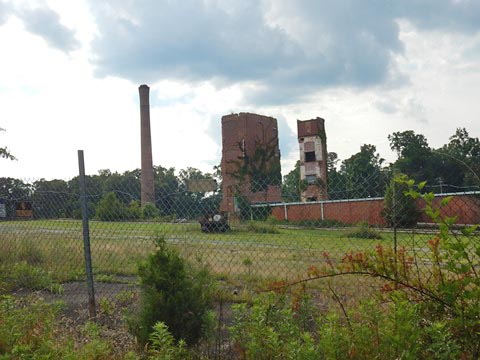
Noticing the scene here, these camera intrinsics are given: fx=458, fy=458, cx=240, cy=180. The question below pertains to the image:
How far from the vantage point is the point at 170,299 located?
3855mm

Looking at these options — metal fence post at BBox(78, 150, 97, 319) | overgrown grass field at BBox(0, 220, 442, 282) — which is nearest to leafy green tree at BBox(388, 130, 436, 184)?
overgrown grass field at BBox(0, 220, 442, 282)

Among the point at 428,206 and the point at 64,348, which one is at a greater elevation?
the point at 428,206

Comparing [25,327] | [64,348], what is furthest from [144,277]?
[25,327]

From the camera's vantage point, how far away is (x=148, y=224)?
6395mm

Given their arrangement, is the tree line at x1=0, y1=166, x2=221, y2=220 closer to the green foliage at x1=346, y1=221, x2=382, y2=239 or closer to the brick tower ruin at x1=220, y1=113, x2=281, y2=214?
the green foliage at x1=346, y1=221, x2=382, y2=239

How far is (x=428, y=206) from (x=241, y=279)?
237 inches

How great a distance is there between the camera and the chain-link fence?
5.29 metres

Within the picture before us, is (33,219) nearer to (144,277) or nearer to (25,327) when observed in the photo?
(25,327)

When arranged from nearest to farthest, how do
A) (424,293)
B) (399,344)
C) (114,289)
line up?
1. (399,344)
2. (424,293)
3. (114,289)

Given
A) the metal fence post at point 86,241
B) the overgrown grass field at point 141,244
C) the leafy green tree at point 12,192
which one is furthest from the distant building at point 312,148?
the metal fence post at point 86,241

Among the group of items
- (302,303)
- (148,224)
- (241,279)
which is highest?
(148,224)

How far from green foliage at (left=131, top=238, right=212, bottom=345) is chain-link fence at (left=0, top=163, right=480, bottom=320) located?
380 mm

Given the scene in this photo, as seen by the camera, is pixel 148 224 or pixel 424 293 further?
pixel 148 224

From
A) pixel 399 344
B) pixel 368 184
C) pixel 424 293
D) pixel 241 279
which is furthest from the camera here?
pixel 241 279
